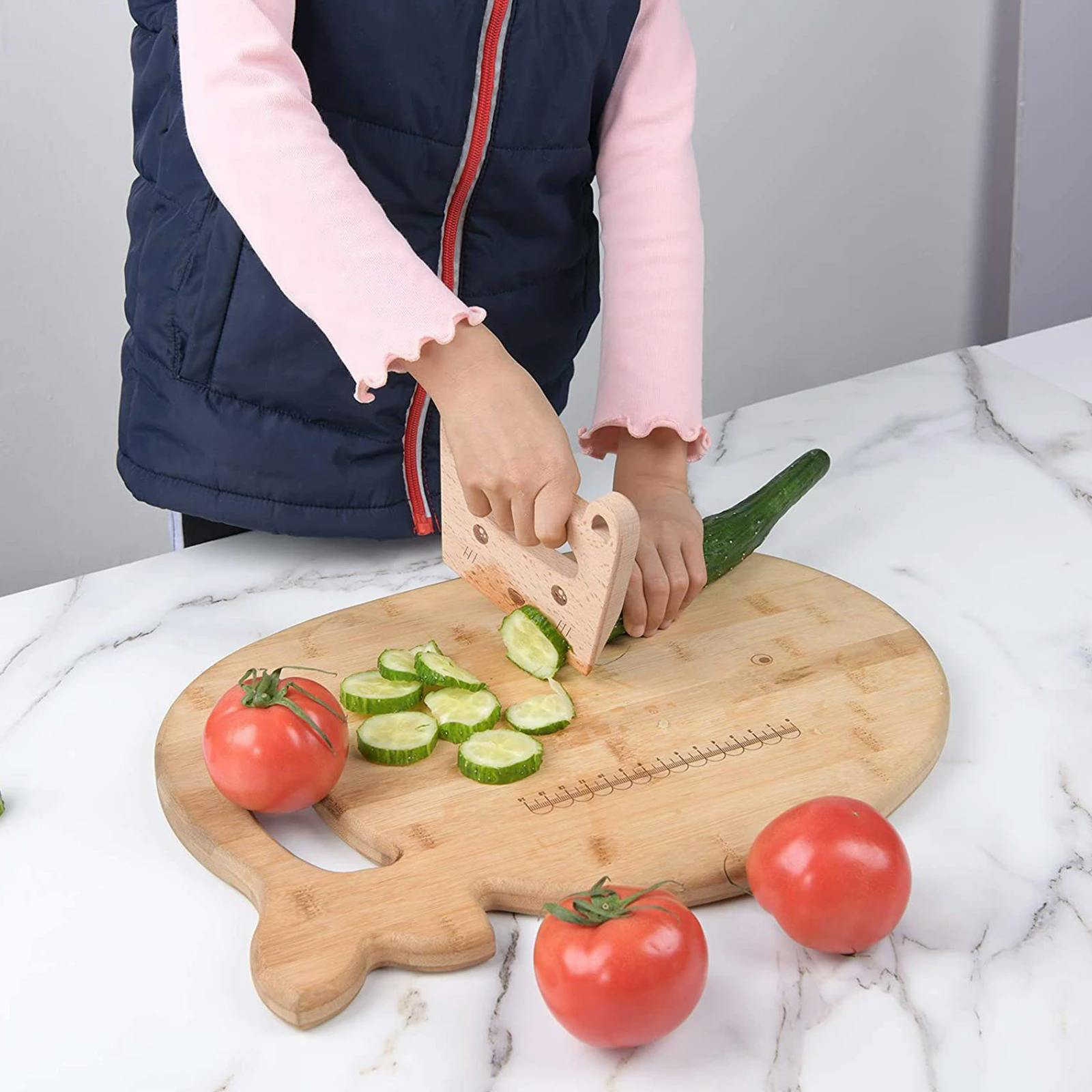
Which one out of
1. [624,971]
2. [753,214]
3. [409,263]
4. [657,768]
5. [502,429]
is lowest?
[753,214]

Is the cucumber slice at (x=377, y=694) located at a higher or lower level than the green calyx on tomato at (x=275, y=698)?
lower

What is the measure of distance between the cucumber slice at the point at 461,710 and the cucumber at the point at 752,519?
0.13 meters

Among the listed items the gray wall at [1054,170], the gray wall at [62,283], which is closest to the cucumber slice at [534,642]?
the gray wall at [62,283]

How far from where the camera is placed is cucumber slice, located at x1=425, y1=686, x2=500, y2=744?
3.43 ft

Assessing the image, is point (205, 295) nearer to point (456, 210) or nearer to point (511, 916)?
point (456, 210)

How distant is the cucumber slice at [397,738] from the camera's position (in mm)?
1021

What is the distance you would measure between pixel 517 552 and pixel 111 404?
1.41m

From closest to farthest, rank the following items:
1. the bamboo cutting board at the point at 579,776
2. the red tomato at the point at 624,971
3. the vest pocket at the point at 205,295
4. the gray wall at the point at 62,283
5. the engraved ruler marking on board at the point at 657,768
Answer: the red tomato at the point at 624,971, the bamboo cutting board at the point at 579,776, the engraved ruler marking on board at the point at 657,768, the vest pocket at the point at 205,295, the gray wall at the point at 62,283

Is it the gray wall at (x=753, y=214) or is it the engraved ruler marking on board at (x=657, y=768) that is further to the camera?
the gray wall at (x=753, y=214)

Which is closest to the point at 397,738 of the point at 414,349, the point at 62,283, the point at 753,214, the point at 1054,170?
the point at 414,349

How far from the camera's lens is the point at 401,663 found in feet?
3.66

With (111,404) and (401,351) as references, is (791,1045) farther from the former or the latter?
(111,404)

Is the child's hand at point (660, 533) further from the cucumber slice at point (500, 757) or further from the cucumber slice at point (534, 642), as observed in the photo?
the cucumber slice at point (500, 757)

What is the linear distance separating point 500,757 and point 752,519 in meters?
0.41
